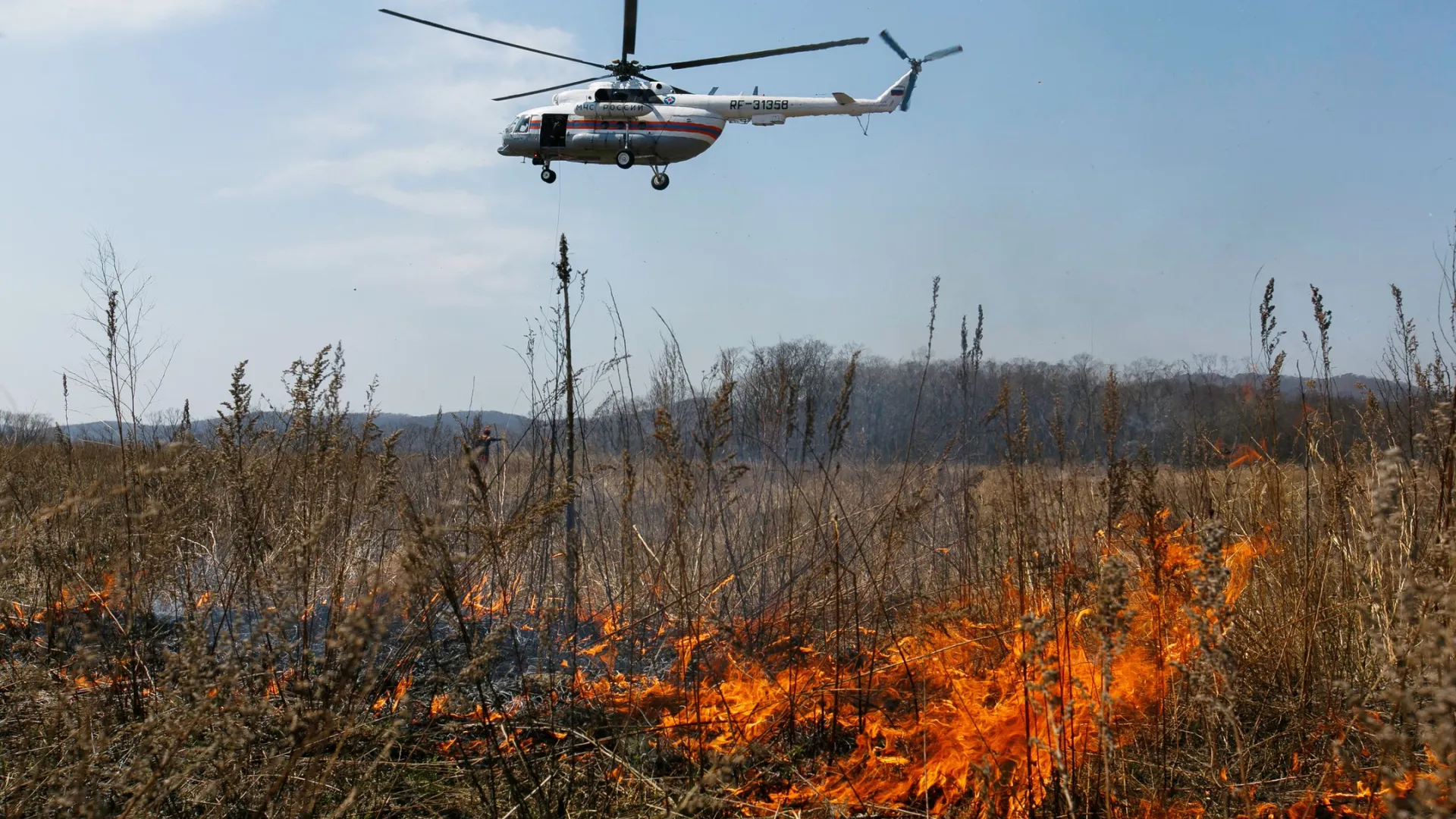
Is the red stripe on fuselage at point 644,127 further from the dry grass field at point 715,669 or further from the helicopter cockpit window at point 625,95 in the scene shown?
the dry grass field at point 715,669

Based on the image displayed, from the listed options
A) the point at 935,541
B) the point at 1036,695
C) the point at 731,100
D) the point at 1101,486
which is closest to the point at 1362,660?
the point at 1101,486

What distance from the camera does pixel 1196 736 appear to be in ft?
9.51

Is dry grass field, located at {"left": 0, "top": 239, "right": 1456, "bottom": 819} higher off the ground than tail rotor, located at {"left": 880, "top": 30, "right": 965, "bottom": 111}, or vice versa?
tail rotor, located at {"left": 880, "top": 30, "right": 965, "bottom": 111}

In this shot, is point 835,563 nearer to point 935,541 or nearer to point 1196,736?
point 1196,736

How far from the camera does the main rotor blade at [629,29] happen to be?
41.2ft

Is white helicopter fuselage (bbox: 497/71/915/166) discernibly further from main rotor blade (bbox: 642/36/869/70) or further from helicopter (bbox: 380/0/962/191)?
main rotor blade (bbox: 642/36/869/70)

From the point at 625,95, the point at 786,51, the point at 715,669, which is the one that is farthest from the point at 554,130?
the point at 715,669

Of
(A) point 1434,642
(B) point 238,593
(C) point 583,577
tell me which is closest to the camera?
(A) point 1434,642

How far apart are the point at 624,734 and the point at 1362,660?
2.39m

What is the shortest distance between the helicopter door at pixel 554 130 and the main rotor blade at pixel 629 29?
6.69ft

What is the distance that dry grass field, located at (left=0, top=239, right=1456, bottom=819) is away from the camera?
180cm

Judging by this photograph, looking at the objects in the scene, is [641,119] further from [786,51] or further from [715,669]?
[715,669]

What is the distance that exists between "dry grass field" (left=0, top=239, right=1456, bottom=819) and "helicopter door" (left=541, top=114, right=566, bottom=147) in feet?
40.9

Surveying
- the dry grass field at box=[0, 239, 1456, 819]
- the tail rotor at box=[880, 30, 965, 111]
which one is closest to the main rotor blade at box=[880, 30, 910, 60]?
the tail rotor at box=[880, 30, 965, 111]
